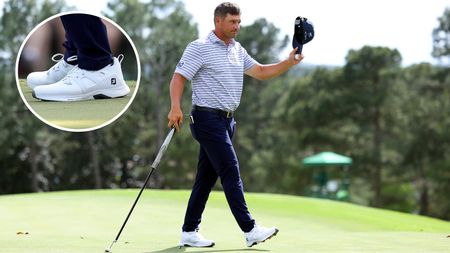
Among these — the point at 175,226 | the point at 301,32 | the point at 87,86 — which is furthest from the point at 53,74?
the point at 175,226

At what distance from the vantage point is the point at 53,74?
25.6ft

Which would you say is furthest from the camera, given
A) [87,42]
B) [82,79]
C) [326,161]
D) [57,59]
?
[326,161]

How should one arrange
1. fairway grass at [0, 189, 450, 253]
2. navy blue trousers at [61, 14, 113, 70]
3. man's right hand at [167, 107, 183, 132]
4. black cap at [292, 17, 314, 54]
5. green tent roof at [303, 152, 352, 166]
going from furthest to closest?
1. green tent roof at [303, 152, 352, 166]
2. navy blue trousers at [61, 14, 113, 70]
3. fairway grass at [0, 189, 450, 253]
4. black cap at [292, 17, 314, 54]
5. man's right hand at [167, 107, 183, 132]

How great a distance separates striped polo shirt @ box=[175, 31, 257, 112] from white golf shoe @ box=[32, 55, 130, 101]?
33.4 inches

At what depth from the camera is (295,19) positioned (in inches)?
288

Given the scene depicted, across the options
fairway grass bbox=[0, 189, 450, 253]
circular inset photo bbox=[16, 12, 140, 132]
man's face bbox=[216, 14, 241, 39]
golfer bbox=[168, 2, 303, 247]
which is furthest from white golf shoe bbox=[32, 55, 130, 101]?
fairway grass bbox=[0, 189, 450, 253]

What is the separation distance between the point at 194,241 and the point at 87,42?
6.03 feet

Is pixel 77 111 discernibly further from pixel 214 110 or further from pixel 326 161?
pixel 326 161

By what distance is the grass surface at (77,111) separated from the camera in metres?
7.73

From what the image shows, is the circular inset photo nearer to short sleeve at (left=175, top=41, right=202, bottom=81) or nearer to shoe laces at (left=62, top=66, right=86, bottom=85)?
shoe laces at (left=62, top=66, right=86, bottom=85)

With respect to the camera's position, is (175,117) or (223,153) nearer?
(175,117)

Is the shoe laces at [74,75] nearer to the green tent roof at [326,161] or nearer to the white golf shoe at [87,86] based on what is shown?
the white golf shoe at [87,86]

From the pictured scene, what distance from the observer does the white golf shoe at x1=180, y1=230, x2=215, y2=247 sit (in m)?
7.57

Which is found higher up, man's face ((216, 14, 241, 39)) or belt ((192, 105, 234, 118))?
man's face ((216, 14, 241, 39))
